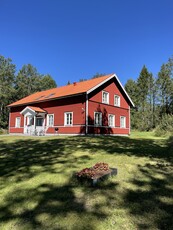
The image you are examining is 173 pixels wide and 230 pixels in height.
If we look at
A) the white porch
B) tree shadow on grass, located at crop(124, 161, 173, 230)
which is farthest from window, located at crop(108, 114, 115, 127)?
tree shadow on grass, located at crop(124, 161, 173, 230)

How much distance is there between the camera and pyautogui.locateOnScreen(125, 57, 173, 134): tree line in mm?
36184

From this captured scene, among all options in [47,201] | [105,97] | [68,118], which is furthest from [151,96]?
[47,201]

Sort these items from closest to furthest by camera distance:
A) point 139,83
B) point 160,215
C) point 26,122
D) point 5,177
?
point 160,215
point 5,177
point 26,122
point 139,83

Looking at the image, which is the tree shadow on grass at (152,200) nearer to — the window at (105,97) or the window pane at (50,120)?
the window at (105,97)

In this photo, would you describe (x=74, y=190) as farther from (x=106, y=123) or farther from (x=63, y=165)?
(x=106, y=123)

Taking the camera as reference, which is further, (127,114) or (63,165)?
(127,114)

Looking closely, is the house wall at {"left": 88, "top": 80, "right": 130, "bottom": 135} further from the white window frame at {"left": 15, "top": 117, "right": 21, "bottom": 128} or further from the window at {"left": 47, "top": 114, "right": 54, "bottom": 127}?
the white window frame at {"left": 15, "top": 117, "right": 21, "bottom": 128}

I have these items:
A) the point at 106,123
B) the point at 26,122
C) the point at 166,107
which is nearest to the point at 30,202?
the point at 106,123

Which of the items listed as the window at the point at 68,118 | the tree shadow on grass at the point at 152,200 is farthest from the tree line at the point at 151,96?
the tree shadow on grass at the point at 152,200

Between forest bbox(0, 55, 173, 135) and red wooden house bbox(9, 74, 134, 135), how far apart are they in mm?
14044

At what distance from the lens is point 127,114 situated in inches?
949

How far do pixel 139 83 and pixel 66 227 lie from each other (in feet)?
155

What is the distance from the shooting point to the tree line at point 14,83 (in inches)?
1634

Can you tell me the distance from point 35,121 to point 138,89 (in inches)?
1260
